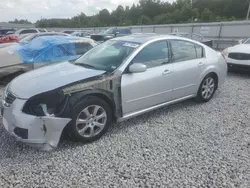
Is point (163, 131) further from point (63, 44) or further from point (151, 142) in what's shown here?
point (63, 44)

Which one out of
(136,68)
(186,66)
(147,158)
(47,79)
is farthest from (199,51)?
(47,79)

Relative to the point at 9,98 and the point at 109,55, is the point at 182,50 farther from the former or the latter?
the point at 9,98

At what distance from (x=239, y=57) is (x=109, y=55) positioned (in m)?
5.27

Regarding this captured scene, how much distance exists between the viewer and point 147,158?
2.82m

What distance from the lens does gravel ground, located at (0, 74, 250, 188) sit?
2.43m

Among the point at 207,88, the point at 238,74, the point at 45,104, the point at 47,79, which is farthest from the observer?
the point at 238,74

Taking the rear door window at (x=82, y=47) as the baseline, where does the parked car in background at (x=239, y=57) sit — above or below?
below

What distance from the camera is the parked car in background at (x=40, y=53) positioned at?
597 cm

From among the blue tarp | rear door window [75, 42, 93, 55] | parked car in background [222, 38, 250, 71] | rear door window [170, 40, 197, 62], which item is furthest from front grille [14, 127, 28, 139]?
parked car in background [222, 38, 250, 71]

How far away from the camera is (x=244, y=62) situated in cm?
700

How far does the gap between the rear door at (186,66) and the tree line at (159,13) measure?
172 feet

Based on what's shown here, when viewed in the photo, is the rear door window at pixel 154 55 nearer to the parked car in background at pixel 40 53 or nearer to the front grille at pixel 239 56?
the parked car in background at pixel 40 53

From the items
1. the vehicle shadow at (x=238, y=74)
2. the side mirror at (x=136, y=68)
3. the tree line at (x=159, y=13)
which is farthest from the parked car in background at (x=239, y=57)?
the tree line at (x=159, y=13)

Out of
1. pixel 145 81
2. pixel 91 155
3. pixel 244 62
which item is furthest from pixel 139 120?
pixel 244 62
